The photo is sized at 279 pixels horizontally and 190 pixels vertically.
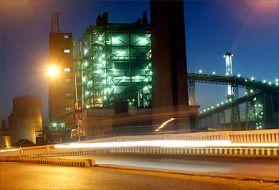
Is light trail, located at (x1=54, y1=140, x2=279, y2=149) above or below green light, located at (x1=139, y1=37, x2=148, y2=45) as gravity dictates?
below

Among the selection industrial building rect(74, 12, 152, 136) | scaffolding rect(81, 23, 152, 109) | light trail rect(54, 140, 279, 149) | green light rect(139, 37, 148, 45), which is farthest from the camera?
green light rect(139, 37, 148, 45)

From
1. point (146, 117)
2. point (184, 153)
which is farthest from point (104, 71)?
point (184, 153)

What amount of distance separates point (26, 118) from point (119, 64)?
2140 cm

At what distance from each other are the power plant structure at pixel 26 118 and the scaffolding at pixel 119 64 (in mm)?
10071

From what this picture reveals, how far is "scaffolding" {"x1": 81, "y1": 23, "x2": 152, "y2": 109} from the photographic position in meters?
83.9

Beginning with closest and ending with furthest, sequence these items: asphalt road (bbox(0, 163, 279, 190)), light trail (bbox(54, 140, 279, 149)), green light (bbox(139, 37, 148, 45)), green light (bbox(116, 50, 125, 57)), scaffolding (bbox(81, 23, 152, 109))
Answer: asphalt road (bbox(0, 163, 279, 190)) < light trail (bbox(54, 140, 279, 149)) < scaffolding (bbox(81, 23, 152, 109)) < green light (bbox(116, 50, 125, 57)) < green light (bbox(139, 37, 148, 45))

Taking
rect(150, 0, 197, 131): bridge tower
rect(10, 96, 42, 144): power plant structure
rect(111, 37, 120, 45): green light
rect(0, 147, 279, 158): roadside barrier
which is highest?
rect(111, 37, 120, 45): green light

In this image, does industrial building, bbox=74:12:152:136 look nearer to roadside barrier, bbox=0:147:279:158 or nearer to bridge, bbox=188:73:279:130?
bridge, bbox=188:73:279:130

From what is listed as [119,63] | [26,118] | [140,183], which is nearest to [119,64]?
[119,63]

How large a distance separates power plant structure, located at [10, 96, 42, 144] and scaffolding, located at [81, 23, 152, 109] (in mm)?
10071

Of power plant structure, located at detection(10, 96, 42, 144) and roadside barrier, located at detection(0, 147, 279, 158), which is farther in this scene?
power plant structure, located at detection(10, 96, 42, 144)

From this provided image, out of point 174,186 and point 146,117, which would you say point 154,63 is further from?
point 174,186

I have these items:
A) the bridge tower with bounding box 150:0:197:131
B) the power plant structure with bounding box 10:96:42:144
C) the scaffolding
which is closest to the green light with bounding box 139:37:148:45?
the scaffolding

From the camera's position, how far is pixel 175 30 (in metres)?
63.8
